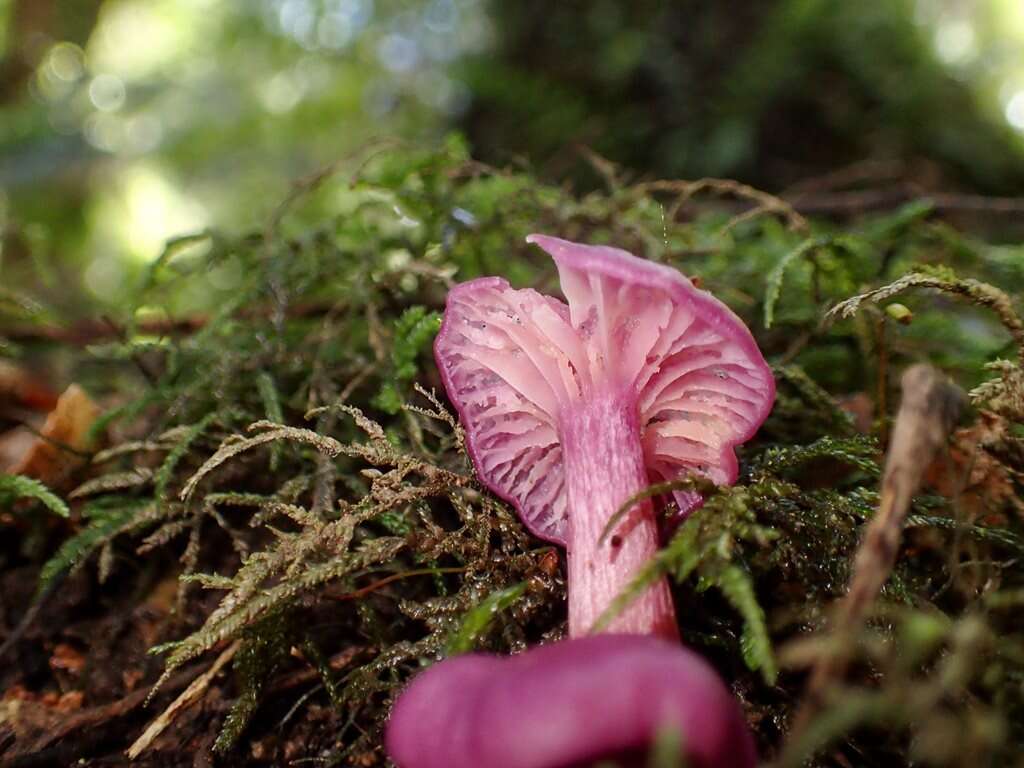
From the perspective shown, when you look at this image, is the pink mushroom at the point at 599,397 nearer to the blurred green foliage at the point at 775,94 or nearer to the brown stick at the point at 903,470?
the brown stick at the point at 903,470

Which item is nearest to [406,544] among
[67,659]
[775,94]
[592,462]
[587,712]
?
[592,462]

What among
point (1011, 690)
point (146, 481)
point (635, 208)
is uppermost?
point (635, 208)

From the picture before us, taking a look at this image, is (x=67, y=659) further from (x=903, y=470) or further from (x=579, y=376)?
(x=903, y=470)

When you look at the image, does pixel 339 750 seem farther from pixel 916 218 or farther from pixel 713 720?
pixel 916 218

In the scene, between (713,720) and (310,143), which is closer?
(713,720)

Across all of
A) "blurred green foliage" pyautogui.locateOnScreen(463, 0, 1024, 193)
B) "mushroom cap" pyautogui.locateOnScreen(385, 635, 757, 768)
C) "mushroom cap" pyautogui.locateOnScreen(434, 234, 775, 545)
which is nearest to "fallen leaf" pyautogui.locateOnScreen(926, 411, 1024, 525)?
"mushroom cap" pyautogui.locateOnScreen(434, 234, 775, 545)

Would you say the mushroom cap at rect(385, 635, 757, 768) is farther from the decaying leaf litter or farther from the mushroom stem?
the mushroom stem

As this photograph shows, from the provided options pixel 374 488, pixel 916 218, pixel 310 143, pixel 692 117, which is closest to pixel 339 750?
pixel 374 488

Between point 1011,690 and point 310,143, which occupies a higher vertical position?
point 310,143
